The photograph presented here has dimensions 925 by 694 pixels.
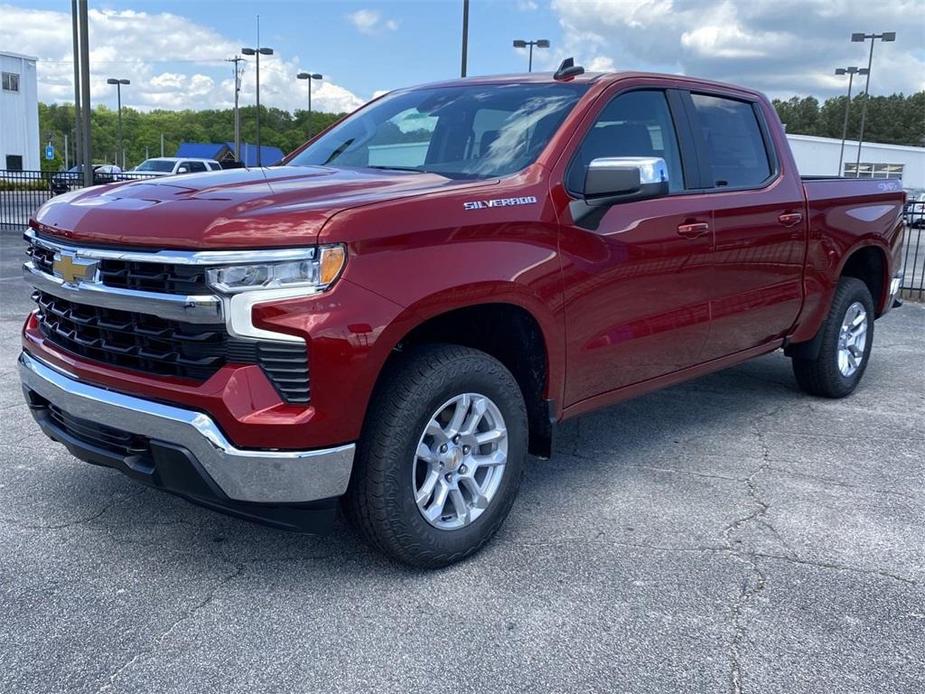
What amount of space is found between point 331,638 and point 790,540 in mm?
1982

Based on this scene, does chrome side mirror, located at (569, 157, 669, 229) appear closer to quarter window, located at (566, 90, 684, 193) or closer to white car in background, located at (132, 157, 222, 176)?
quarter window, located at (566, 90, 684, 193)

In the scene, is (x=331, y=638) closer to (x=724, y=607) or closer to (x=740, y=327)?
(x=724, y=607)

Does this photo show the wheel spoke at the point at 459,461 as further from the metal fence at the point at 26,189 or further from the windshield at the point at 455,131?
the metal fence at the point at 26,189

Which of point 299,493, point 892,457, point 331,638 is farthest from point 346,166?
point 892,457

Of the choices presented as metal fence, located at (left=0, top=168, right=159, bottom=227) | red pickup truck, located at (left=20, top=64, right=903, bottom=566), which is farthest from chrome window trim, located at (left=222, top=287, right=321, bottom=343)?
metal fence, located at (left=0, top=168, right=159, bottom=227)

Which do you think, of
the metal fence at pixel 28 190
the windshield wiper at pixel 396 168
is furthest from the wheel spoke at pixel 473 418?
the metal fence at pixel 28 190

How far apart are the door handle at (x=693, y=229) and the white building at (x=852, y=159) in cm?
4217

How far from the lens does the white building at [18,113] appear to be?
60394mm

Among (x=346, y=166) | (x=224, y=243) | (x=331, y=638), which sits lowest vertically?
(x=331, y=638)

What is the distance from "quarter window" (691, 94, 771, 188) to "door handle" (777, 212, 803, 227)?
0.77 ft

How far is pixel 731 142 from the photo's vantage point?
4.89m

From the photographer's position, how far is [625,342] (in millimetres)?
3992

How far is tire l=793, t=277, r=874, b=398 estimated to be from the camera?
18.8 ft

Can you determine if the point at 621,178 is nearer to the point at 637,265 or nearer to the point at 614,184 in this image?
the point at 614,184
